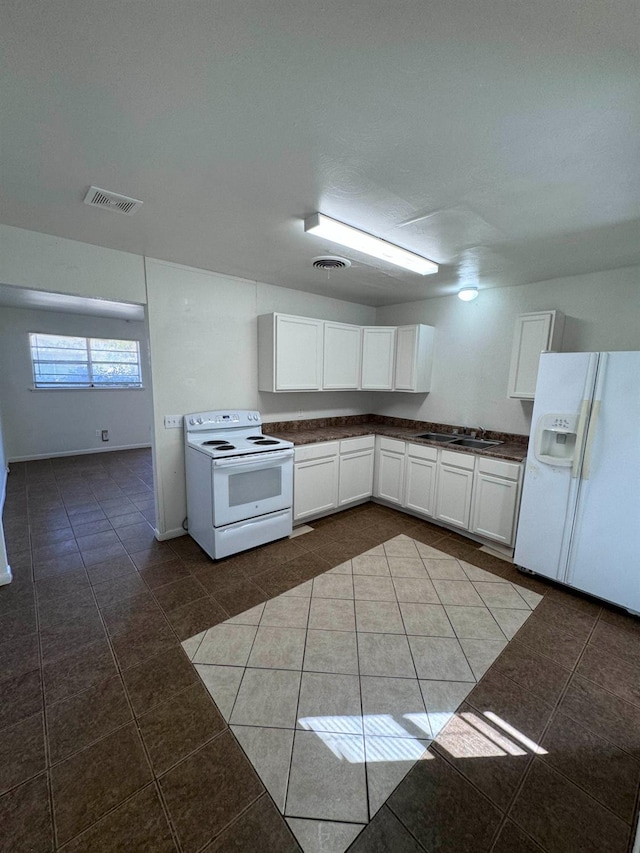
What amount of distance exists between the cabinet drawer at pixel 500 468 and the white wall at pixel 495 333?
70 cm

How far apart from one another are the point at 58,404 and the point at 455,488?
6.39 m

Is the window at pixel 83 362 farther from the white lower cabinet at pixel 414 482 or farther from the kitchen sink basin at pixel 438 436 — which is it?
the kitchen sink basin at pixel 438 436

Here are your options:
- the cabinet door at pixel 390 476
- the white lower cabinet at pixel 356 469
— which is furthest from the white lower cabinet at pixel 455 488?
the white lower cabinet at pixel 356 469

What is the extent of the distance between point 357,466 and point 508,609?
1971 millimetres

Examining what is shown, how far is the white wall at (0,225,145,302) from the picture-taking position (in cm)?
229

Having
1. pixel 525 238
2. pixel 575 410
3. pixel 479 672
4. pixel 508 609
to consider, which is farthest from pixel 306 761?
pixel 525 238

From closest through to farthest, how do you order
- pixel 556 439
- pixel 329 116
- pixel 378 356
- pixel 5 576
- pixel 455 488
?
1. pixel 329 116
2. pixel 5 576
3. pixel 556 439
4. pixel 455 488
5. pixel 378 356

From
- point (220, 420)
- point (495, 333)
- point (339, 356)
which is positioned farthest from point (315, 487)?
point (495, 333)

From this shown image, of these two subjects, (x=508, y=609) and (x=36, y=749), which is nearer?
(x=36, y=749)

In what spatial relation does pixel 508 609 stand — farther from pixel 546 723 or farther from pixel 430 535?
pixel 430 535

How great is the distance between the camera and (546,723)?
5.21 ft

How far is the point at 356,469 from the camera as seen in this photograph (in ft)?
12.9

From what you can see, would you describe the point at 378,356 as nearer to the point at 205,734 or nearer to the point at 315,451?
the point at 315,451

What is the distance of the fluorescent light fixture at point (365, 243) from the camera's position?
206 cm
